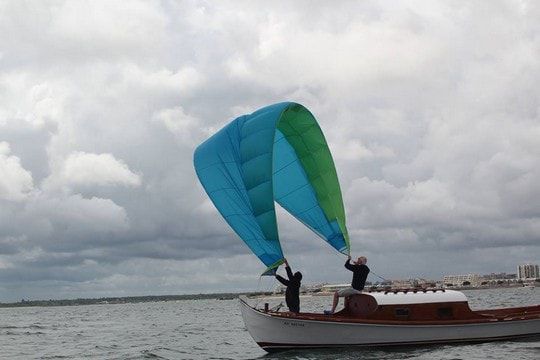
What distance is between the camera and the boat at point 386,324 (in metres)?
26.8

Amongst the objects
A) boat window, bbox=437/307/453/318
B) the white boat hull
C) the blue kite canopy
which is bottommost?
the white boat hull

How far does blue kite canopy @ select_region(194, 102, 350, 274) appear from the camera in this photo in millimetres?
27172

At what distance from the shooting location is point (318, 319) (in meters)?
26.5

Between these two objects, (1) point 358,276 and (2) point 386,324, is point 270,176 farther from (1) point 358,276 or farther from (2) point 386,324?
(2) point 386,324

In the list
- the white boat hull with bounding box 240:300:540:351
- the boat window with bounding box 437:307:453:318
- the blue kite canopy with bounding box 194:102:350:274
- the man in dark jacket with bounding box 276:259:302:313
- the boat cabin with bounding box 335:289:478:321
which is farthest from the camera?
the boat window with bounding box 437:307:453:318

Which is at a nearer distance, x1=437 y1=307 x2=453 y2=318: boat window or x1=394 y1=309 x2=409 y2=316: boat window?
x1=394 y1=309 x2=409 y2=316: boat window

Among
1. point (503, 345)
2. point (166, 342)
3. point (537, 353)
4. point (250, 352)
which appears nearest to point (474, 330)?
point (503, 345)

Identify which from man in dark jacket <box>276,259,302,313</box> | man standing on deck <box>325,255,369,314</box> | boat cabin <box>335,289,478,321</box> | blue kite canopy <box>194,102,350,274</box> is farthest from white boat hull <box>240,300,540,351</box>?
blue kite canopy <box>194,102,350,274</box>

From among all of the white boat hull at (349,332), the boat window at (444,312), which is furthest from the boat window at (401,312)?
the boat window at (444,312)

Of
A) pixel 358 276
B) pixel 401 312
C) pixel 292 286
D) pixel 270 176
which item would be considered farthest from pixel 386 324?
pixel 270 176

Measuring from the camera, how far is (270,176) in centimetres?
2691

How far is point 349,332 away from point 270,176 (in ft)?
22.6

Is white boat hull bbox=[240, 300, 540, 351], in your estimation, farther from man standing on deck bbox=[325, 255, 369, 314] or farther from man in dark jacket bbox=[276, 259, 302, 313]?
man standing on deck bbox=[325, 255, 369, 314]

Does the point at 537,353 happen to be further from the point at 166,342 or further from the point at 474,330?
the point at 166,342
